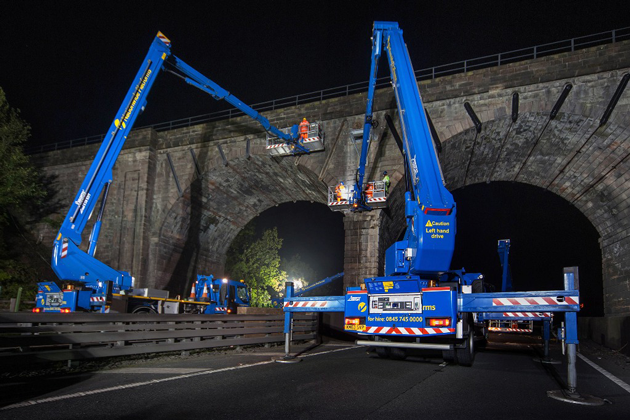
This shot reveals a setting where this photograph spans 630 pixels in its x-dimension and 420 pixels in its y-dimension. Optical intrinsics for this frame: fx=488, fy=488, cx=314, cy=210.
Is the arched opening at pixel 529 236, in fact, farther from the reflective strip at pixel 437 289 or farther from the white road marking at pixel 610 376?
the reflective strip at pixel 437 289

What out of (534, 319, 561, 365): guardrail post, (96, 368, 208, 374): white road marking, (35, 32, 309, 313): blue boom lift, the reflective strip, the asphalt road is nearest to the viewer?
the asphalt road

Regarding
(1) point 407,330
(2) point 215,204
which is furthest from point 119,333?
(2) point 215,204

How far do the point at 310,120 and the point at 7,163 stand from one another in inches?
632

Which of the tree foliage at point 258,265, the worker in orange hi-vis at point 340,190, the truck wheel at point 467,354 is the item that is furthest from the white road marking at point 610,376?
the tree foliage at point 258,265

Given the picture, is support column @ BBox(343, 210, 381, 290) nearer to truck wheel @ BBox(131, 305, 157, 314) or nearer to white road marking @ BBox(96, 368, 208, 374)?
truck wheel @ BBox(131, 305, 157, 314)

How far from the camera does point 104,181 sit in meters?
17.2

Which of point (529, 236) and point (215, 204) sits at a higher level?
point (529, 236)

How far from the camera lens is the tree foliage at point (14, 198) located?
25125 mm

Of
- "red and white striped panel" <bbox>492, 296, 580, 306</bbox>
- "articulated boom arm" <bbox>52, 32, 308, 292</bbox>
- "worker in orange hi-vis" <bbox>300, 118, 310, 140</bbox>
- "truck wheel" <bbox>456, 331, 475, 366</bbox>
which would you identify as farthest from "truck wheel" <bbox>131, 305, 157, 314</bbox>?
"red and white striped panel" <bbox>492, 296, 580, 306</bbox>

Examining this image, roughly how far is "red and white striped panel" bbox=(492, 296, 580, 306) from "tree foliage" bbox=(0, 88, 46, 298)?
2496cm

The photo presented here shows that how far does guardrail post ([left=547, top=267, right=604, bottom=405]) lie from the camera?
6.19m

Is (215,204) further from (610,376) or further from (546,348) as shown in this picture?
(610,376)

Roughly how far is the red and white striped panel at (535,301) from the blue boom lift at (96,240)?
40.9 feet

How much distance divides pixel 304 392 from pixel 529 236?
46964 mm
